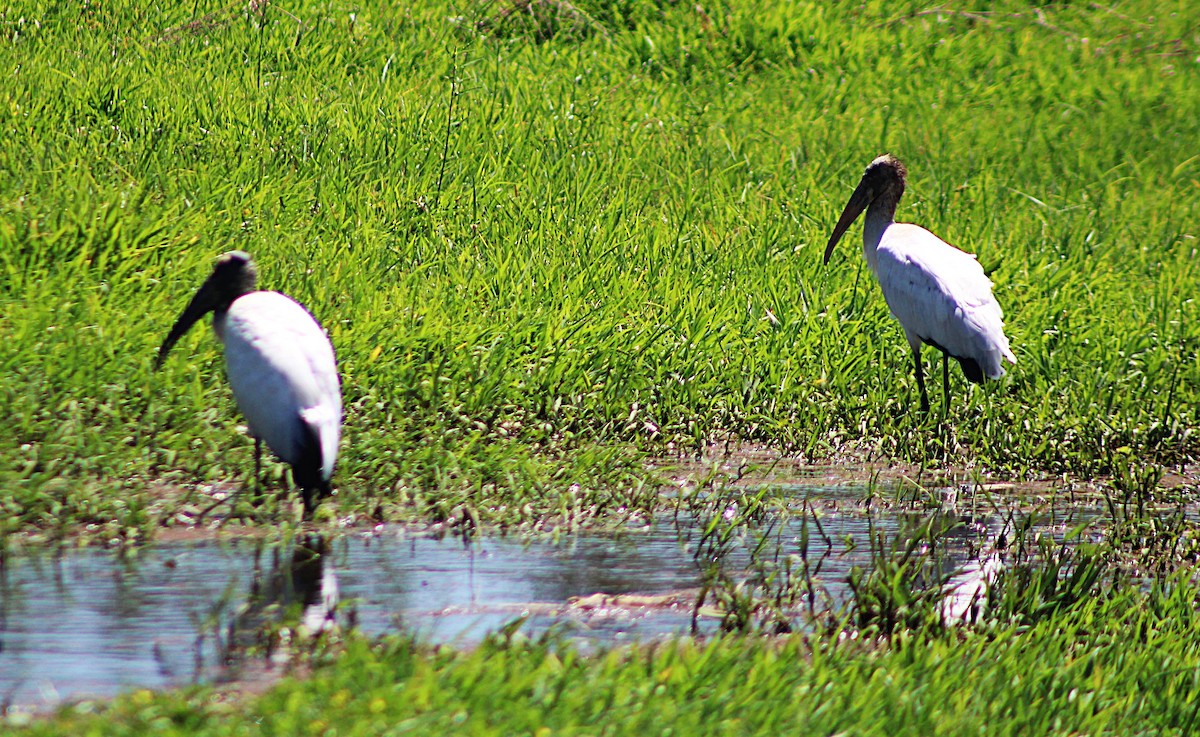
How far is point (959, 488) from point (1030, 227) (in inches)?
151

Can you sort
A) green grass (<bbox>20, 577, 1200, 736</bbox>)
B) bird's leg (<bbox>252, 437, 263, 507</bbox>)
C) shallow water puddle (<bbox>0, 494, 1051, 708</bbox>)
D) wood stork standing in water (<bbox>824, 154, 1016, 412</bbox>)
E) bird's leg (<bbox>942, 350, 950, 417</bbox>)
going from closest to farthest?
green grass (<bbox>20, 577, 1200, 736</bbox>) → shallow water puddle (<bbox>0, 494, 1051, 708</bbox>) → bird's leg (<bbox>252, 437, 263, 507</bbox>) → bird's leg (<bbox>942, 350, 950, 417</bbox>) → wood stork standing in water (<bbox>824, 154, 1016, 412</bbox>)

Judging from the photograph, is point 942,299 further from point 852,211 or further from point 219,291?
point 219,291

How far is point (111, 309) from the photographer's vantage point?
19.6ft

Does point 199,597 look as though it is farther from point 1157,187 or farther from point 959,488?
point 1157,187

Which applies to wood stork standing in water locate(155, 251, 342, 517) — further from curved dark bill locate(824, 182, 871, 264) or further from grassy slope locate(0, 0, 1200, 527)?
curved dark bill locate(824, 182, 871, 264)

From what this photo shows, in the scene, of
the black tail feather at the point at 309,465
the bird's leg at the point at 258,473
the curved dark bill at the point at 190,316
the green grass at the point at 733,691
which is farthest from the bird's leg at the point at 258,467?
the green grass at the point at 733,691

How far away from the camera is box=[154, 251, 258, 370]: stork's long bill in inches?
218

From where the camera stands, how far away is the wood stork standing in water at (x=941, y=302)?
274 inches

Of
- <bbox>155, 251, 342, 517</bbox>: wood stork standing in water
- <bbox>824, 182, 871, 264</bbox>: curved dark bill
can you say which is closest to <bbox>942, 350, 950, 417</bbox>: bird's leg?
<bbox>824, 182, 871, 264</bbox>: curved dark bill

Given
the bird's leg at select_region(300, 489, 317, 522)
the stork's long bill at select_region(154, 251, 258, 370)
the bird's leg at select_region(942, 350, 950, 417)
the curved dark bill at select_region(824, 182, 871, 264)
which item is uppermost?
the curved dark bill at select_region(824, 182, 871, 264)

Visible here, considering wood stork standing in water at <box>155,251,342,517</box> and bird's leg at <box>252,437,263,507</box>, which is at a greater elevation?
wood stork standing in water at <box>155,251,342,517</box>

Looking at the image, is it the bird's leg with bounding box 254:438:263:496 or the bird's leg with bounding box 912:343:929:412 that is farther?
the bird's leg with bounding box 912:343:929:412

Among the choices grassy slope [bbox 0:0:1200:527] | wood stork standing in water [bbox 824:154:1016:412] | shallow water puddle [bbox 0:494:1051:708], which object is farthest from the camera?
wood stork standing in water [bbox 824:154:1016:412]

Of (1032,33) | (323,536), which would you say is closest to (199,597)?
(323,536)
